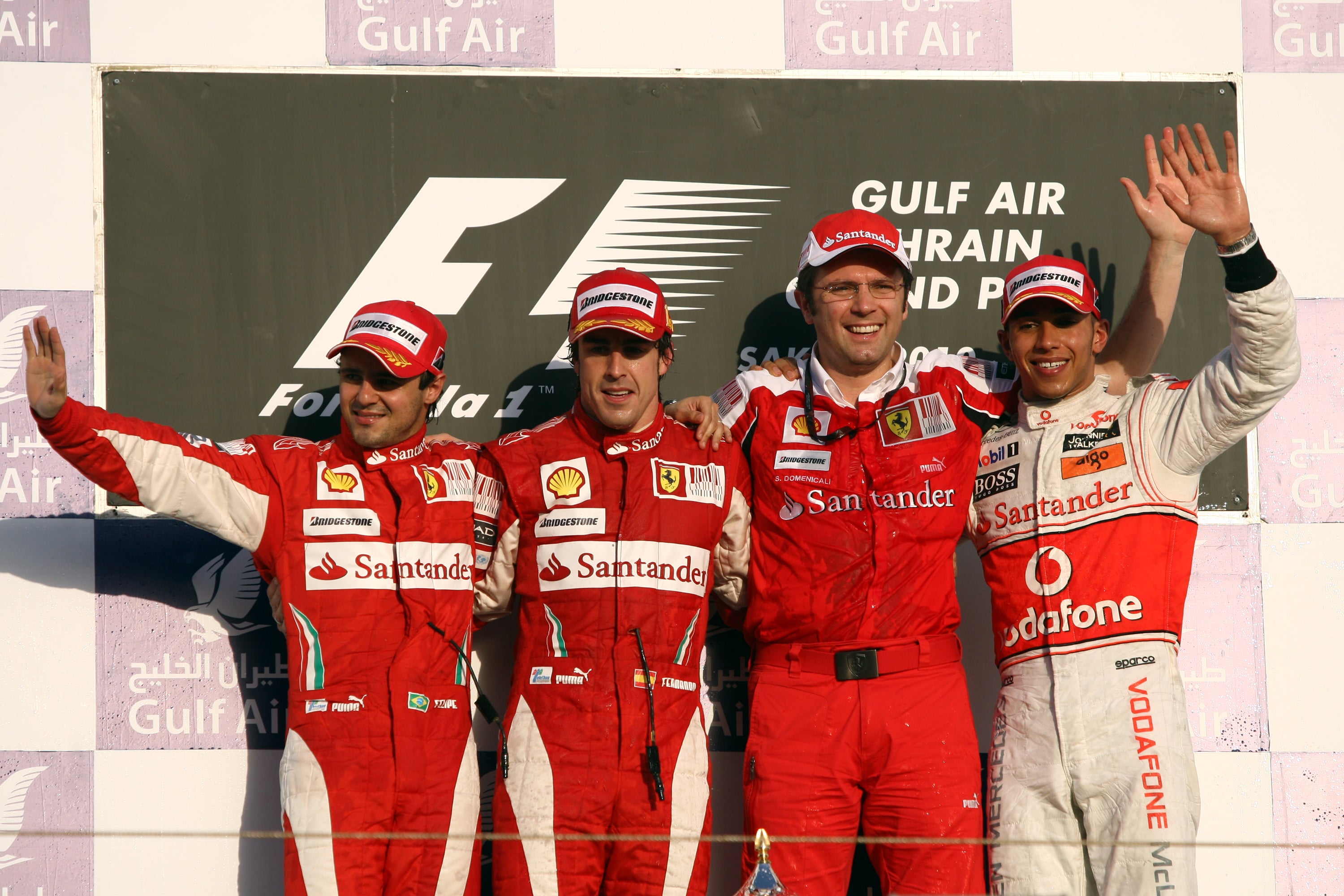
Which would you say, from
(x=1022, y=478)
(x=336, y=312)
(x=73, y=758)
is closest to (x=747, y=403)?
(x=1022, y=478)

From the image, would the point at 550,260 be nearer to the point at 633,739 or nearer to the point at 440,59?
the point at 440,59

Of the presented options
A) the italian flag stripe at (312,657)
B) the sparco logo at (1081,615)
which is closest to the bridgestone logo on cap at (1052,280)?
the sparco logo at (1081,615)

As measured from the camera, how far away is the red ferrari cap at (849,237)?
11.1ft

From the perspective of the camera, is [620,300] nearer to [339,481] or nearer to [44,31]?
[339,481]

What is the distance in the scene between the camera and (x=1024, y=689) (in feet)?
10.5

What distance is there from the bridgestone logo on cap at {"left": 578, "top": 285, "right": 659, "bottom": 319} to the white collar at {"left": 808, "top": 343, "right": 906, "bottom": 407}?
54cm

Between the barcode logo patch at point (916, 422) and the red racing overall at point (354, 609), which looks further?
the barcode logo patch at point (916, 422)

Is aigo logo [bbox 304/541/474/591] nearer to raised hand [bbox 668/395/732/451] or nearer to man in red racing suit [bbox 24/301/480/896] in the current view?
man in red racing suit [bbox 24/301/480/896]

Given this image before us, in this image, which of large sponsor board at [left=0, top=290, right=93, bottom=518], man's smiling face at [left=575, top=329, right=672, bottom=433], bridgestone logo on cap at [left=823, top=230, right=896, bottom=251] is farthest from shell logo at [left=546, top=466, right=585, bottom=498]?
large sponsor board at [left=0, top=290, right=93, bottom=518]

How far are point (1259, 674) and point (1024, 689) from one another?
46.6 inches

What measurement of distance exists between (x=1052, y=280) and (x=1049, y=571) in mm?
837

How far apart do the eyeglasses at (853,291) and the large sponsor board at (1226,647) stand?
4.74 feet

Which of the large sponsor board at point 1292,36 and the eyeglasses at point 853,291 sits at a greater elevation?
the large sponsor board at point 1292,36

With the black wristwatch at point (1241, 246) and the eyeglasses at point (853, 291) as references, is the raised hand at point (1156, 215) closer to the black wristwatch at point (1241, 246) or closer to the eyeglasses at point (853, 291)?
the black wristwatch at point (1241, 246)
